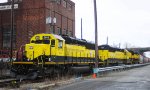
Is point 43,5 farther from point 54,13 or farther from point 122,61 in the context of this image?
point 122,61

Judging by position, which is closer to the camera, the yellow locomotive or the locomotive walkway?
the locomotive walkway

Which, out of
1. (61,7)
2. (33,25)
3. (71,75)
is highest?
(61,7)

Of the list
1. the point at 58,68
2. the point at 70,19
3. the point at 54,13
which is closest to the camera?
the point at 58,68

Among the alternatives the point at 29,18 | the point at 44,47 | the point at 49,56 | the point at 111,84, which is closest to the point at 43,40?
the point at 44,47

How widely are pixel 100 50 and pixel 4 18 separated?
1705 centimetres

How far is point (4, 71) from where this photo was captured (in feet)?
116

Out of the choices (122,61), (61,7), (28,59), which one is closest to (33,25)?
(61,7)

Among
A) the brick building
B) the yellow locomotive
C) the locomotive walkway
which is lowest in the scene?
the locomotive walkway

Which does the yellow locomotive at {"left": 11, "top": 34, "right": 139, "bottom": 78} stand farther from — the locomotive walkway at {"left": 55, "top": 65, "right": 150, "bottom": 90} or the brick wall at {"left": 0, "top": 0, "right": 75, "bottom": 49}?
the brick wall at {"left": 0, "top": 0, "right": 75, "bottom": 49}

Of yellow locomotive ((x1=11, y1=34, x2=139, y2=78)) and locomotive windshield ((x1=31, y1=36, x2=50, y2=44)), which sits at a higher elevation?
locomotive windshield ((x1=31, y1=36, x2=50, y2=44))

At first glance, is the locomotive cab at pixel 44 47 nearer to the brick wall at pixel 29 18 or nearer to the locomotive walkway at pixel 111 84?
the locomotive walkway at pixel 111 84

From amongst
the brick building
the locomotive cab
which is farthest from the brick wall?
the locomotive cab

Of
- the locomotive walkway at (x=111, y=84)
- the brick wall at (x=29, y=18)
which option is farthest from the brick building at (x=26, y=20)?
the locomotive walkway at (x=111, y=84)

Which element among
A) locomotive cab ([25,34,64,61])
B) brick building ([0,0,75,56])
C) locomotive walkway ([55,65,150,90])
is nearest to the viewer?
locomotive walkway ([55,65,150,90])
